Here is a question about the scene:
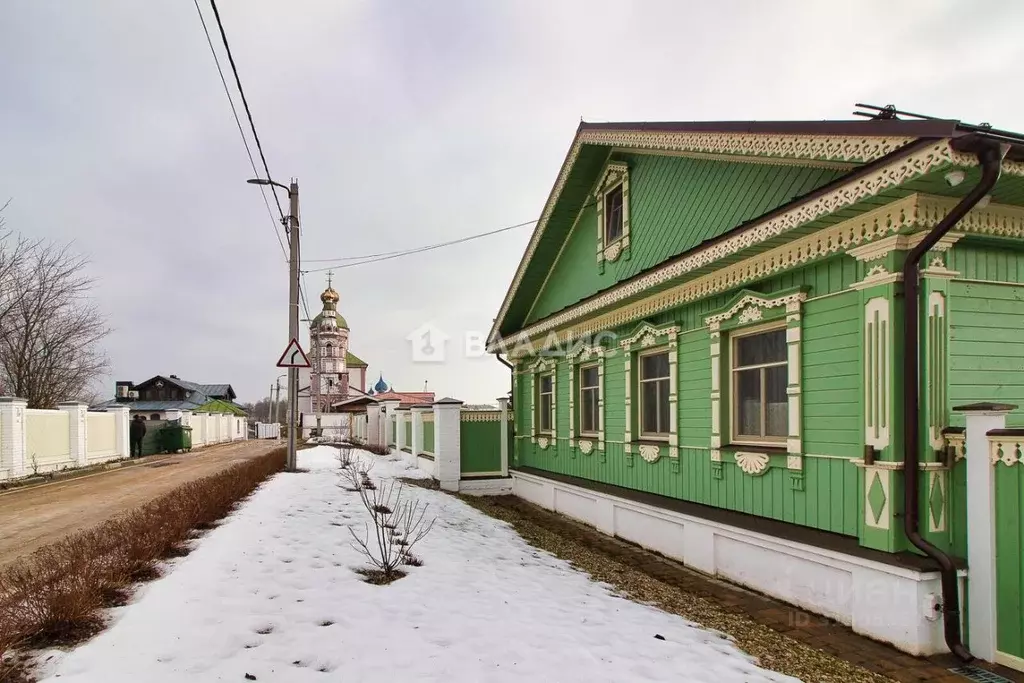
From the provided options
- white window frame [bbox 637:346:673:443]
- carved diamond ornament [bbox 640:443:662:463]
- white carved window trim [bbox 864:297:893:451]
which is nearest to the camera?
white carved window trim [bbox 864:297:893:451]

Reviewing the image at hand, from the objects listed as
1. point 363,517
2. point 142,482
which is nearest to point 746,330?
point 363,517

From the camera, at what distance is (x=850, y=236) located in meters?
4.64

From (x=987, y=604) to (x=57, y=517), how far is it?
11.4 m

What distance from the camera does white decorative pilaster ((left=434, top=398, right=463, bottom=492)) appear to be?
1223 centimetres

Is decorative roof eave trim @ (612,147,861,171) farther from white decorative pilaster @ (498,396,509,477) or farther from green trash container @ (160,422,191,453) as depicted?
green trash container @ (160,422,191,453)

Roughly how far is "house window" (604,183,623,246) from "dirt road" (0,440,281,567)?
8.48 m

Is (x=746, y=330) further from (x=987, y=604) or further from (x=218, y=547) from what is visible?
(x=218, y=547)

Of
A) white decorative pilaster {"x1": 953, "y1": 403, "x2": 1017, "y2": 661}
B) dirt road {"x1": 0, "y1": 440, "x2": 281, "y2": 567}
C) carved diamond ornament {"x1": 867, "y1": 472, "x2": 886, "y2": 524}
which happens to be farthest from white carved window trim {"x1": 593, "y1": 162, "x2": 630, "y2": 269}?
dirt road {"x1": 0, "y1": 440, "x2": 281, "y2": 567}

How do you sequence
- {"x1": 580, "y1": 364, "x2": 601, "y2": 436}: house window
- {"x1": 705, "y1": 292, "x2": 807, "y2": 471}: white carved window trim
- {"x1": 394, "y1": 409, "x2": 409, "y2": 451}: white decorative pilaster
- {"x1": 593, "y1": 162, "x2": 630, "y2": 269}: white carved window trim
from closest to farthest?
{"x1": 705, "y1": 292, "x2": 807, "y2": 471}: white carved window trim, {"x1": 593, "y1": 162, "x2": 630, "y2": 269}: white carved window trim, {"x1": 580, "y1": 364, "x2": 601, "y2": 436}: house window, {"x1": 394, "y1": 409, "x2": 409, "y2": 451}: white decorative pilaster

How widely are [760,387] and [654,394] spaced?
207 centimetres

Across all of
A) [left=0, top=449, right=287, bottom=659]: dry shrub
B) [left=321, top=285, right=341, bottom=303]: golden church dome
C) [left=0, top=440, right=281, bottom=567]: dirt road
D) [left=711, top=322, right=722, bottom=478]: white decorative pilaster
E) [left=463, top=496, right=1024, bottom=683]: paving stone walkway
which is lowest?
[left=0, top=440, right=281, bottom=567]: dirt road

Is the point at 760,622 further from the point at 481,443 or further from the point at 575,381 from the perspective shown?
the point at 481,443

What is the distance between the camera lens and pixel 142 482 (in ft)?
45.3

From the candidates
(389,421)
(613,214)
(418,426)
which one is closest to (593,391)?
(613,214)
